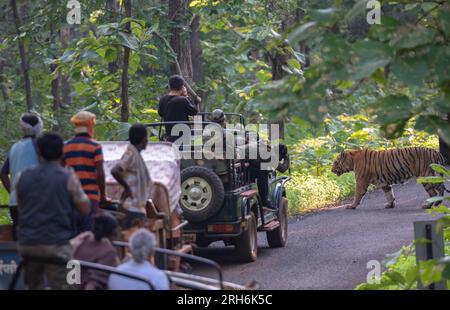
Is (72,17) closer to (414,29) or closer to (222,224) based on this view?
(222,224)

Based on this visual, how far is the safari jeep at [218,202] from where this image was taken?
13531 millimetres

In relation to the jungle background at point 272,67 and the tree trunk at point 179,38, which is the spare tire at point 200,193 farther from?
the tree trunk at point 179,38

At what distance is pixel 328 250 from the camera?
15422 mm

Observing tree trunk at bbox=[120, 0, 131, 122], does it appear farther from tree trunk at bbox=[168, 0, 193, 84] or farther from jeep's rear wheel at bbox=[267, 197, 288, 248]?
jeep's rear wheel at bbox=[267, 197, 288, 248]

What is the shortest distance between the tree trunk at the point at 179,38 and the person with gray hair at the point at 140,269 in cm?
1317

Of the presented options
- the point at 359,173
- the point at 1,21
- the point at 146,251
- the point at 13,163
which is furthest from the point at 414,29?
the point at 1,21

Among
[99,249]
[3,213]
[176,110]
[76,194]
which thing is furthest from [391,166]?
[76,194]

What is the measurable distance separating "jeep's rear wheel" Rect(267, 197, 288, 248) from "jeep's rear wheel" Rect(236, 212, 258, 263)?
1354 mm

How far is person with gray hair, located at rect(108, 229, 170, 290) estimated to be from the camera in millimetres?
7664

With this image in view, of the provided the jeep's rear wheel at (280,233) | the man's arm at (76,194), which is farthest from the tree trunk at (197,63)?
the man's arm at (76,194)

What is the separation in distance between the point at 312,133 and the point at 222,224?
1993 centimetres

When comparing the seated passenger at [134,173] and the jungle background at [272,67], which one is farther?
the seated passenger at [134,173]

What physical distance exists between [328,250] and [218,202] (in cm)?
266

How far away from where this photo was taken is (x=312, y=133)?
109 feet
